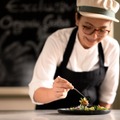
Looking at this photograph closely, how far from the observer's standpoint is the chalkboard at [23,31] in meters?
2.49

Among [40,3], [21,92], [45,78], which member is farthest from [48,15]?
[45,78]

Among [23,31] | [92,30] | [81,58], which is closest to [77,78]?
[81,58]

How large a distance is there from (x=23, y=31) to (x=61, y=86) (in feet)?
4.46

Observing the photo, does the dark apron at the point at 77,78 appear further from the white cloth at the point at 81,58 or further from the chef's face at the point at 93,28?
the chef's face at the point at 93,28

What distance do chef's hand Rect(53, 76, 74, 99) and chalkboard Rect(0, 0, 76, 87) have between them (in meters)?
1.22

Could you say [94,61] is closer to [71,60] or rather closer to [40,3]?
[71,60]

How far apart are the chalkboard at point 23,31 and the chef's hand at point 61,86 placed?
1224 millimetres

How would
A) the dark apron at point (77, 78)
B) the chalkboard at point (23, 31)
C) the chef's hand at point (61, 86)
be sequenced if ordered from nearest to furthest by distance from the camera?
1. the chef's hand at point (61, 86)
2. the dark apron at point (77, 78)
3. the chalkboard at point (23, 31)

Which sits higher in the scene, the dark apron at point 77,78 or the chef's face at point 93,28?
the chef's face at point 93,28

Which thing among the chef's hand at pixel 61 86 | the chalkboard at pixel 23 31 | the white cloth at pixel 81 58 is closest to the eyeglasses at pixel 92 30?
the white cloth at pixel 81 58

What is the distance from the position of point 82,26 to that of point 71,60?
195 mm

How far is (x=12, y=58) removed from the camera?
250 centimetres

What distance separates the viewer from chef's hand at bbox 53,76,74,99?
1236 millimetres

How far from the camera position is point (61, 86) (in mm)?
1249
